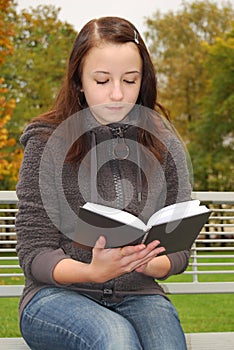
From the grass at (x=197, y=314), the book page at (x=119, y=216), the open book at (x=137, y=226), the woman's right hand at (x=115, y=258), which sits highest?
the book page at (x=119, y=216)

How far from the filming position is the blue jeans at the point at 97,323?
1992 millimetres

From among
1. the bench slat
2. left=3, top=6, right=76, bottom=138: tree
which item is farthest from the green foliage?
the bench slat

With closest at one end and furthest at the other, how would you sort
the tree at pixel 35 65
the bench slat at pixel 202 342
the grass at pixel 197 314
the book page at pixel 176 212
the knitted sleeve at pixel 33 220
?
the book page at pixel 176 212
the knitted sleeve at pixel 33 220
the bench slat at pixel 202 342
the grass at pixel 197 314
the tree at pixel 35 65

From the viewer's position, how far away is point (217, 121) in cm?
2105

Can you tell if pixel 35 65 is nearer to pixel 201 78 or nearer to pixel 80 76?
pixel 201 78

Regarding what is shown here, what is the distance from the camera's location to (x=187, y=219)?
194 cm

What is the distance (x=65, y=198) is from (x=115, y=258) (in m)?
0.38

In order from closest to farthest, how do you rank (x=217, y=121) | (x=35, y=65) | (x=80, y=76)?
(x=80, y=76) < (x=35, y=65) < (x=217, y=121)

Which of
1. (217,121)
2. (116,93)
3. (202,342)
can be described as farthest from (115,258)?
(217,121)

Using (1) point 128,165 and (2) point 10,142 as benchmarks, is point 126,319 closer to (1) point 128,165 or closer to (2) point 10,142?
(1) point 128,165

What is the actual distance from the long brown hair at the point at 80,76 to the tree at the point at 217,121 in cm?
1824

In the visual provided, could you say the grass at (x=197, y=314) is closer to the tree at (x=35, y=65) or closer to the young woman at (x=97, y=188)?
the young woman at (x=97, y=188)

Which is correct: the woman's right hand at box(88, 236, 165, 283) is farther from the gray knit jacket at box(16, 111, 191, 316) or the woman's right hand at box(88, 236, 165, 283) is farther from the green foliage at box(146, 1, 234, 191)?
the green foliage at box(146, 1, 234, 191)

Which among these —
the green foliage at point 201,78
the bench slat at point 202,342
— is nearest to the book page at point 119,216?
the bench slat at point 202,342
